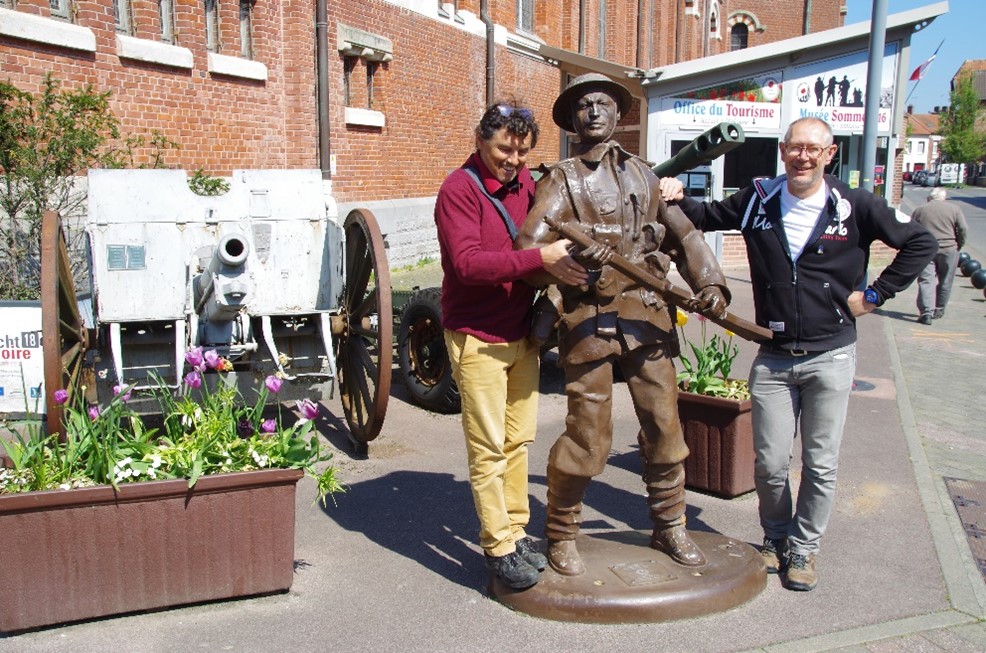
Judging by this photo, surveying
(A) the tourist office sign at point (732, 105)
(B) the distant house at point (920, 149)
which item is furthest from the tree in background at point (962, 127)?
(A) the tourist office sign at point (732, 105)

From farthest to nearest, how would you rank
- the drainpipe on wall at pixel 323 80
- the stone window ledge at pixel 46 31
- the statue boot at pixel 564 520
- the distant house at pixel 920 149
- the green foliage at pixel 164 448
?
the distant house at pixel 920 149 → the drainpipe on wall at pixel 323 80 → the stone window ledge at pixel 46 31 → the statue boot at pixel 564 520 → the green foliage at pixel 164 448

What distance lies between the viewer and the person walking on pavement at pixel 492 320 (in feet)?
11.6

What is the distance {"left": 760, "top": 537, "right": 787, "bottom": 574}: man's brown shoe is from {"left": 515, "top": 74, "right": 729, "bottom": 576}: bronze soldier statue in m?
0.46

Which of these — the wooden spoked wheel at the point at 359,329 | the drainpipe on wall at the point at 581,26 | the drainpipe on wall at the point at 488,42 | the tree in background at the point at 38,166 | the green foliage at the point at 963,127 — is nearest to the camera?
the wooden spoked wheel at the point at 359,329

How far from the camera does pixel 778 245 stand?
12.7ft

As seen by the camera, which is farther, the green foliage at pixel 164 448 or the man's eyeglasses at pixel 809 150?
the man's eyeglasses at pixel 809 150

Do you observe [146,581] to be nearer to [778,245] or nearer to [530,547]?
[530,547]

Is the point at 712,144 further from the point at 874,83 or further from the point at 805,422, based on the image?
the point at 874,83

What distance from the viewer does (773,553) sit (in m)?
4.11

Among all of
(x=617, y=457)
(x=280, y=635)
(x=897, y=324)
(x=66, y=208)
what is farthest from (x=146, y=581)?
(x=897, y=324)

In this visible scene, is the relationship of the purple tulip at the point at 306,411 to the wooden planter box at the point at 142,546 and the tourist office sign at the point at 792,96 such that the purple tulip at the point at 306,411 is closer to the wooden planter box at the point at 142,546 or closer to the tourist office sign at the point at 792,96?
the wooden planter box at the point at 142,546

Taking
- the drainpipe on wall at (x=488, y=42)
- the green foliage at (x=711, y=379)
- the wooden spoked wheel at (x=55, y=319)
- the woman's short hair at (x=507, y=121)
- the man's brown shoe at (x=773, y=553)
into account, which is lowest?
the man's brown shoe at (x=773, y=553)

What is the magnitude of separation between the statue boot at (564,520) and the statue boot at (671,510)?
0.29 metres

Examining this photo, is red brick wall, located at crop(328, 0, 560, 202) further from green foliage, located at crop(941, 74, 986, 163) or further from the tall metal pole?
green foliage, located at crop(941, 74, 986, 163)
